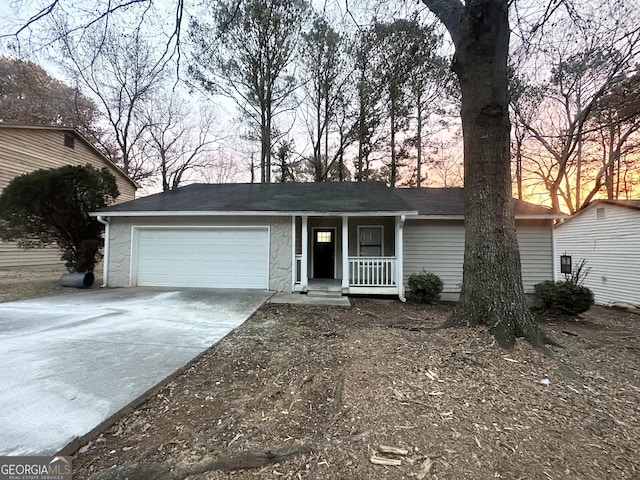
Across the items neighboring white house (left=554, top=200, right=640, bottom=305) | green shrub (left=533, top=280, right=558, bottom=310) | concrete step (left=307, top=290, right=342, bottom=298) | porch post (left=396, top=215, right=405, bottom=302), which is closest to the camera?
green shrub (left=533, top=280, right=558, bottom=310)

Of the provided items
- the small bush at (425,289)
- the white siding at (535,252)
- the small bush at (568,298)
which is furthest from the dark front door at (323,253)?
the small bush at (568,298)

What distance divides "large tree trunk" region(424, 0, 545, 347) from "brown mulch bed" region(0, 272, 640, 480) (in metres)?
0.56

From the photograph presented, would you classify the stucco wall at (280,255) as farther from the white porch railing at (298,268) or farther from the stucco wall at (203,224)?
the white porch railing at (298,268)

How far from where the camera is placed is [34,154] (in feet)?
41.7

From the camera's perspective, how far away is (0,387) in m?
2.66

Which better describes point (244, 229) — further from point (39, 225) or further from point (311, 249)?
point (39, 225)

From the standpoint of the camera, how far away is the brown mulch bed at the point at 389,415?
182 cm

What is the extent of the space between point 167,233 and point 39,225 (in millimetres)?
3661

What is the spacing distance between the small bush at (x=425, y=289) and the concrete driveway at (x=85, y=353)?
12.6ft

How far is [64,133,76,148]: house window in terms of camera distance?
1385 cm

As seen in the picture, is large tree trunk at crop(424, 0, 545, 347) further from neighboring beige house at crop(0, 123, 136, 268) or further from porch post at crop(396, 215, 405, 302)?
neighboring beige house at crop(0, 123, 136, 268)

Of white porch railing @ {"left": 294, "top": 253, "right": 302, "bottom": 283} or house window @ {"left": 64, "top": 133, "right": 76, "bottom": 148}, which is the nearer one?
white porch railing @ {"left": 294, "top": 253, "right": 302, "bottom": 283}

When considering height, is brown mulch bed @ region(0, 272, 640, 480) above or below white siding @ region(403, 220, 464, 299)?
below

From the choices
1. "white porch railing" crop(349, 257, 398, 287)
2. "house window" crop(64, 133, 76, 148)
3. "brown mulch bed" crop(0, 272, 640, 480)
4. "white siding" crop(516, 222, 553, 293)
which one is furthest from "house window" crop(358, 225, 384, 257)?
"house window" crop(64, 133, 76, 148)
